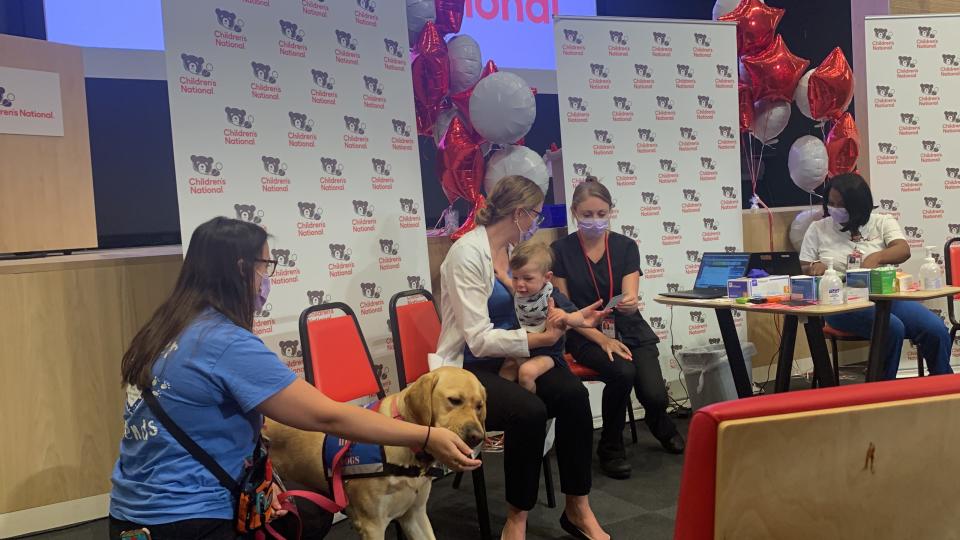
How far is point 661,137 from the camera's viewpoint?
4.72 metres

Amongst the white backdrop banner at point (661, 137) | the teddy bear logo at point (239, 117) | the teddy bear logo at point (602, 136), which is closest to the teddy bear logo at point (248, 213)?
the teddy bear logo at point (239, 117)

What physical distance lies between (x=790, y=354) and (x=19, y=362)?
11.4 ft

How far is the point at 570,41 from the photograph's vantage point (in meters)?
4.44

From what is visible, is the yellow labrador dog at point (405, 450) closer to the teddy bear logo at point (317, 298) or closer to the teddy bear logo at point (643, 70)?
the teddy bear logo at point (317, 298)

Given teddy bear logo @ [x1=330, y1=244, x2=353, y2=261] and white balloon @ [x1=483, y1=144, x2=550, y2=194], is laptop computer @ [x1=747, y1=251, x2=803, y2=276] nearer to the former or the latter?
white balloon @ [x1=483, y1=144, x2=550, y2=194]

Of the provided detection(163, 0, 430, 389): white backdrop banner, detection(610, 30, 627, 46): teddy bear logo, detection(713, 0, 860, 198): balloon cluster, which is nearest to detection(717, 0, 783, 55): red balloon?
detection(713, 0, 860, 198): balloon cluster

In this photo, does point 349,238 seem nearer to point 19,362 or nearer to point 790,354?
point 19,362

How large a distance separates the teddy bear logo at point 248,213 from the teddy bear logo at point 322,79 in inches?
26.2

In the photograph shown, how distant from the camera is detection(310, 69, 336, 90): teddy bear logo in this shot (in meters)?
3.51

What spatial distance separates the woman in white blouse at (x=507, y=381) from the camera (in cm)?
281

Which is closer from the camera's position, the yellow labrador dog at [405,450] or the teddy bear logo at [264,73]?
the yellow labrador dog at [405,450]

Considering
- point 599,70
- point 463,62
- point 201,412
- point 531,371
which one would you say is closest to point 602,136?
point 599,70

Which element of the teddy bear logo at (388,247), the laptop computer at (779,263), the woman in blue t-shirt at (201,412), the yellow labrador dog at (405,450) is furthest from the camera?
the laptop computer at (779,263)

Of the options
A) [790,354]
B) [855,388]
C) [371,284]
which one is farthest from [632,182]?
[855,388]
